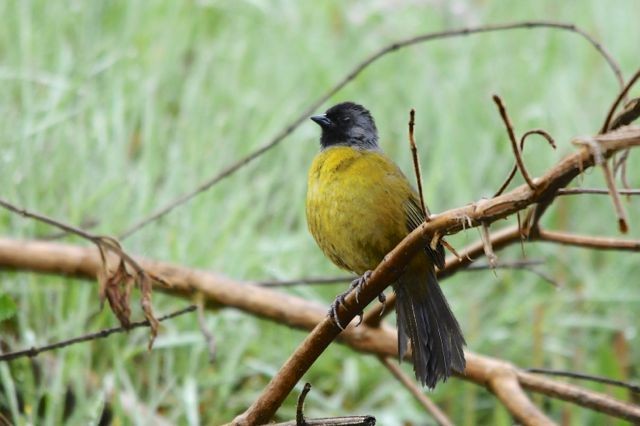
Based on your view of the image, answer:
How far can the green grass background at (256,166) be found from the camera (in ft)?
14.0

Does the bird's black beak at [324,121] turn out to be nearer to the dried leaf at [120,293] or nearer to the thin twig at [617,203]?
the dried leaf at [120,293]

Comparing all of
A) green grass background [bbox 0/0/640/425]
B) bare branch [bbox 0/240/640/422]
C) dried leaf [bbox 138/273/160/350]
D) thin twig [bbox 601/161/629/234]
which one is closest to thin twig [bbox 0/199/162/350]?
dried leaf [bbox 138/273/160/350]

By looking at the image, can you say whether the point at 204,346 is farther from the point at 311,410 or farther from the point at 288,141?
the point at 288,141

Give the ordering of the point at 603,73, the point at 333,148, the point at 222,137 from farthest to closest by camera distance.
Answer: the point at 603,73, the point at 222,137, the point at 333,148

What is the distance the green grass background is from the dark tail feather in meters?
0.99

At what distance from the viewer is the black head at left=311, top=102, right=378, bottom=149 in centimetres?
374

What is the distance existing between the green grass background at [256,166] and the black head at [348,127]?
0.70m

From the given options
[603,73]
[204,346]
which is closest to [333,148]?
[204,346]

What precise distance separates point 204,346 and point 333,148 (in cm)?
122

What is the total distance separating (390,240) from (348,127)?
853mm

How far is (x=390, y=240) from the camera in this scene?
10.00 feet

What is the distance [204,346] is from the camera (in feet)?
14.2

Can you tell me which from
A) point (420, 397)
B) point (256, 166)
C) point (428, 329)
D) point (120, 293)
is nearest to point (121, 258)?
point (120, 293)

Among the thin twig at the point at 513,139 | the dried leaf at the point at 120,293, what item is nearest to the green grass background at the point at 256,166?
the dried leaf at the point at 120,293
